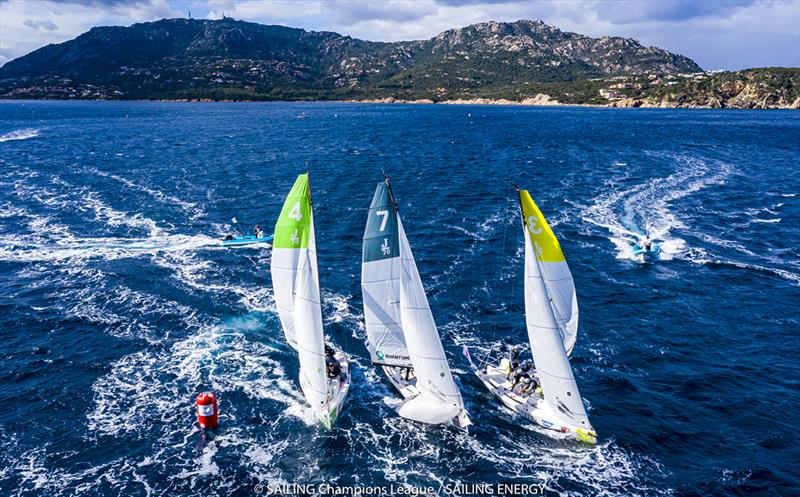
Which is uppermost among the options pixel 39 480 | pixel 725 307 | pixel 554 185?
pixel 554 185

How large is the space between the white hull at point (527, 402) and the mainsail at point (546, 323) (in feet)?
1.51

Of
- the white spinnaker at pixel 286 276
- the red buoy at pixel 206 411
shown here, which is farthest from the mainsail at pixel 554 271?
the red buoy at pixel 206 411

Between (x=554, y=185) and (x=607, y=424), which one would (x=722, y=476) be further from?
(x=554, y=185)

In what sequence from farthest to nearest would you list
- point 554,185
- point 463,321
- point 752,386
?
point 554,185 < point 463,321 < point 752,386

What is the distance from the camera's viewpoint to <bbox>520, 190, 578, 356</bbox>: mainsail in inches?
1120

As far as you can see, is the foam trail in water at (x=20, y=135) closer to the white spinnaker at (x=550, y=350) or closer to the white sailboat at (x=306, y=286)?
the white sailboat at (x=306, y=286)

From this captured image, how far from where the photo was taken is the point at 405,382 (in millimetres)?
32938

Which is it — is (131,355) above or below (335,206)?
below

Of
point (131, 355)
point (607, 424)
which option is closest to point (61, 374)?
point (131, 355)

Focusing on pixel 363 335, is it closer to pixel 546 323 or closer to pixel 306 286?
pixel 306 286

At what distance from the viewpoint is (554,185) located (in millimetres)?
91750

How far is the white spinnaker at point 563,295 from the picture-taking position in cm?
2920

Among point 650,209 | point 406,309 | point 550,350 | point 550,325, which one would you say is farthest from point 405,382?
point 650,209

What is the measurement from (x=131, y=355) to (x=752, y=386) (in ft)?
153
